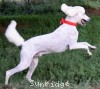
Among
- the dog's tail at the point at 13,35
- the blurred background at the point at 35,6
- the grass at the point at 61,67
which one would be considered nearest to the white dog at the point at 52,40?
the dog's tail at the point at 13,35

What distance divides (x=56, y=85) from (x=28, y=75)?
0.74 meters

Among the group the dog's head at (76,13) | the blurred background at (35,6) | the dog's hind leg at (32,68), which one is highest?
the dog's head at (76,13)

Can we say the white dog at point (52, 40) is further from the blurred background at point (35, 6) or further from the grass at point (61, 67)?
the blurred background at point (35, 6)

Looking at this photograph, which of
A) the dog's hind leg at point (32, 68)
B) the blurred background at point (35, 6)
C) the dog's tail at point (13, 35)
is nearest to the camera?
the dog's tail at point (13, 35)

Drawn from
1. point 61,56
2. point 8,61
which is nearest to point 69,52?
point 61,56

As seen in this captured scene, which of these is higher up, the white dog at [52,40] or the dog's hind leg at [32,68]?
the white dog at [52,40]

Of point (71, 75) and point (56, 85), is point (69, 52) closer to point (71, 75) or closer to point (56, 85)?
point (71, 75)

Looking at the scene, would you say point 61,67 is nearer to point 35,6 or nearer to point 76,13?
point 76,13

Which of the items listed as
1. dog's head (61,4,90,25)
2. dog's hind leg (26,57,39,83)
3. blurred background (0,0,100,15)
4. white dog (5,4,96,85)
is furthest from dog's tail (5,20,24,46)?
blurred background (0,0,100,15)

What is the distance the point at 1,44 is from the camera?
12.0m

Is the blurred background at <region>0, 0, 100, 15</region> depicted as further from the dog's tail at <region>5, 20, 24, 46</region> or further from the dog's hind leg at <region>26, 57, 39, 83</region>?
the dog's tail at <region>5, 20, 24, 46</region>

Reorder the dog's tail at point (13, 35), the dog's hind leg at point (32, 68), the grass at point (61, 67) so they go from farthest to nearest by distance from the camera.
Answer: the grass at point (61, 67) → the dog's hind leg at point (32, 68) → the dog's tail at point (13, 35)

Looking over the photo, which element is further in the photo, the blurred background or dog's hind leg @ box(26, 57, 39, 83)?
the blurred background

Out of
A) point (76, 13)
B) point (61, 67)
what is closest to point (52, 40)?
point (76, 13)
